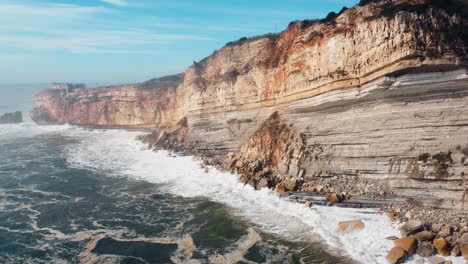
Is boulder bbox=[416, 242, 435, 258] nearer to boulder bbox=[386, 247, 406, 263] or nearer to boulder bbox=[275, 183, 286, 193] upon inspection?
boulder bbox=[386, 247, 406, 263]

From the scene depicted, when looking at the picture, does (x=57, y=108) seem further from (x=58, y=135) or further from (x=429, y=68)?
(x=429, y=68)

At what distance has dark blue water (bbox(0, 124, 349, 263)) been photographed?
15.8 m

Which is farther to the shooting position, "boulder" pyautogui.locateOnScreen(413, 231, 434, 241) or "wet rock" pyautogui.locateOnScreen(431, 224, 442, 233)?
"wet rock" pyautogui.locateOnScreen(431, 224, 442, 233)

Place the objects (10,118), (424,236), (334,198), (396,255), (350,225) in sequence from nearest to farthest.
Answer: (396,255)
(424,236)
(350,225)
(334,198)
(10,118)

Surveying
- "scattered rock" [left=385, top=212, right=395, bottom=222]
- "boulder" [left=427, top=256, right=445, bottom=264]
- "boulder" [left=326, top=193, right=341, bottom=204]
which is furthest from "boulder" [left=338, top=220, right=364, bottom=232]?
"boulder" [left=427, top=256, right=445, bottom=264]

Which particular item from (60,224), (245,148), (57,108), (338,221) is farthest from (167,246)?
(57,108)

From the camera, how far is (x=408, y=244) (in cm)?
1466

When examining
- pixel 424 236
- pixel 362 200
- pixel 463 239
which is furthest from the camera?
pixel 362 200

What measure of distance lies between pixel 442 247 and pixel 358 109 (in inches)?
370

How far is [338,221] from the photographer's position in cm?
1800

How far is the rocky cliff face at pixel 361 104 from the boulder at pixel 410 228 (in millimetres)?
2505

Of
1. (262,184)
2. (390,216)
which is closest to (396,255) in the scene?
(390,216)

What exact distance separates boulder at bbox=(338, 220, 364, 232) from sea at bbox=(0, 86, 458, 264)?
30 centimetres

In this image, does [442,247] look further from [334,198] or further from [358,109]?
[358,109]
